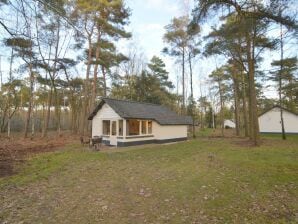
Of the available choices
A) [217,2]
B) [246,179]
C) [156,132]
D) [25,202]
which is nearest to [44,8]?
[25,202]

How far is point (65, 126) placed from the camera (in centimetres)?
4534

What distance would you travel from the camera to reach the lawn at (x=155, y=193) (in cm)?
425

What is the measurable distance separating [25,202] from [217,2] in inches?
433

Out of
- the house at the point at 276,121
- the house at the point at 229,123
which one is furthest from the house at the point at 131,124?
the house at the point at 229,123

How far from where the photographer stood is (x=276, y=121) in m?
27.6

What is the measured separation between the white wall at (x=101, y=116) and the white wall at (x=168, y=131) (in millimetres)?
4071

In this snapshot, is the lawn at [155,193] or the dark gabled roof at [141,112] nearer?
the lawn at [155,193]

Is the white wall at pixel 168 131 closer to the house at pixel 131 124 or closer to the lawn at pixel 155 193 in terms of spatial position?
the house at pixel 131 124

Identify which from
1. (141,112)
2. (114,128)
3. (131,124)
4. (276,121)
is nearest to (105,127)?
(114,128)

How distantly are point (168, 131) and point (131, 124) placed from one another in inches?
142

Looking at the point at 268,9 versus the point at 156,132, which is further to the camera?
the point at 156,132

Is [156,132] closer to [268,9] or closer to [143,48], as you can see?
[268,9]

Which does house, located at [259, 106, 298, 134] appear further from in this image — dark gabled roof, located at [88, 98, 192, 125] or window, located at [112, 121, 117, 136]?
window, located at [112, 121, 117, 136]

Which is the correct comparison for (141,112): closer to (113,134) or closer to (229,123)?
(113,134)
